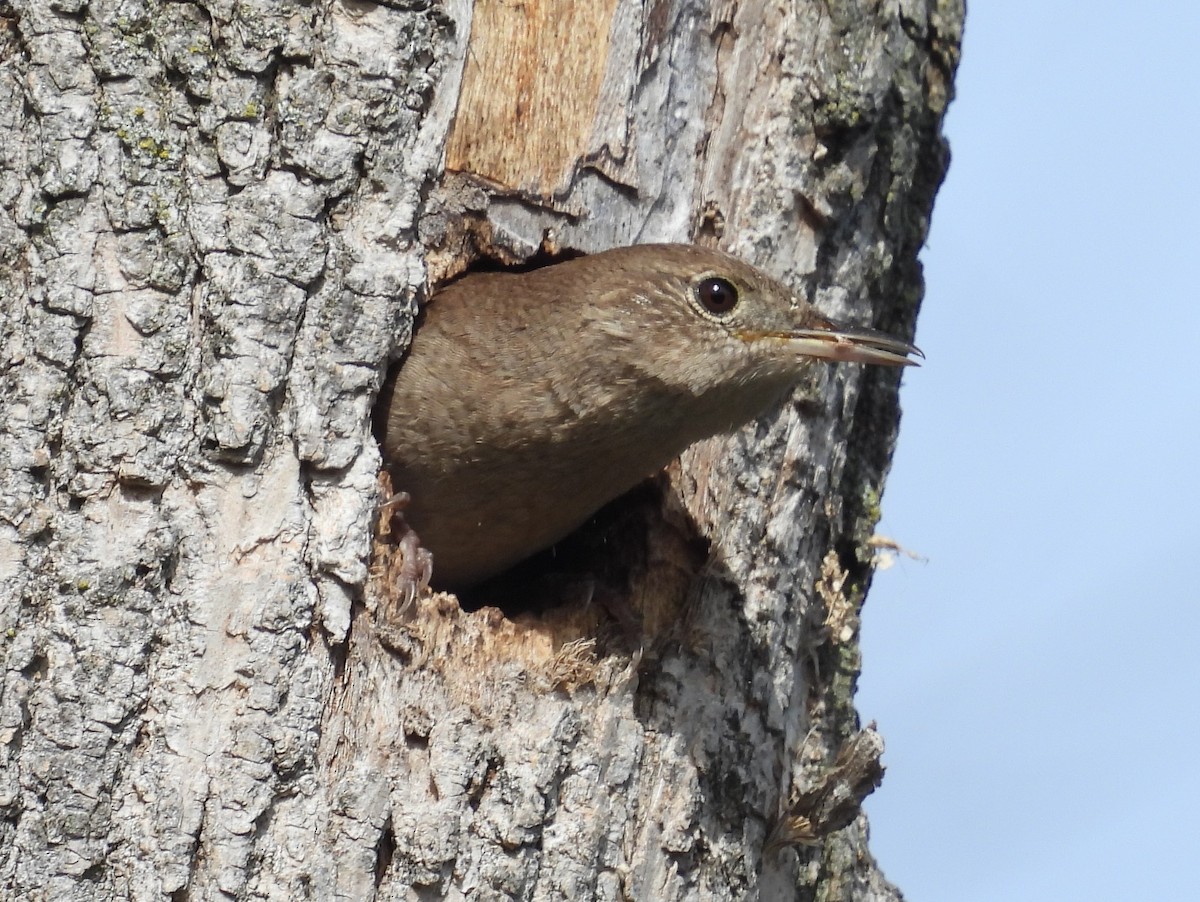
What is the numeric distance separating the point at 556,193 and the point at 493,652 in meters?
1.24

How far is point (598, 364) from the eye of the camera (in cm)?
409

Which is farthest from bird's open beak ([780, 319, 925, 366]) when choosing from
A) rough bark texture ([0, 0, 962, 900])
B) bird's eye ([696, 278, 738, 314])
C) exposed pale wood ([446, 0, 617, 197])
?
exposed pale wood ([446, 0, 617, 197])

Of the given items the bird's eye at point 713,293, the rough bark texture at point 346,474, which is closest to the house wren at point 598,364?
the bird's eye at point 713,293

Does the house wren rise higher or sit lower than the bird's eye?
lower

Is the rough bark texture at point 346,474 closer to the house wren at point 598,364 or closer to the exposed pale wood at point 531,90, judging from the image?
the exposed pale wood at point 531,90

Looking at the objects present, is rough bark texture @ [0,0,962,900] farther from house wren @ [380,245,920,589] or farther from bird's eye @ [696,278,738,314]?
bird's eye @ [696,278,738,314]

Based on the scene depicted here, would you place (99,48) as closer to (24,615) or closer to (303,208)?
(303,208)

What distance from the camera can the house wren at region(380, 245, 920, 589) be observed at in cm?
400

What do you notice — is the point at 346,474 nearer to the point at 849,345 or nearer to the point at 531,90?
the point at 531,90

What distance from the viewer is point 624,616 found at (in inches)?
165

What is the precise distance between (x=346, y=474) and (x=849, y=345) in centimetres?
136

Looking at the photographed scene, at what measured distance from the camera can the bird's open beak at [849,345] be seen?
4.00 metres

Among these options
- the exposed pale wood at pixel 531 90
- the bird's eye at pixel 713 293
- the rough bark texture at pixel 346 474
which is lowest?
the rough bark texture at pixel 346 474

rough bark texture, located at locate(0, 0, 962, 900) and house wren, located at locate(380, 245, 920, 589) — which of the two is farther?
house wren, located at locate(380, 245, 920, 589)
